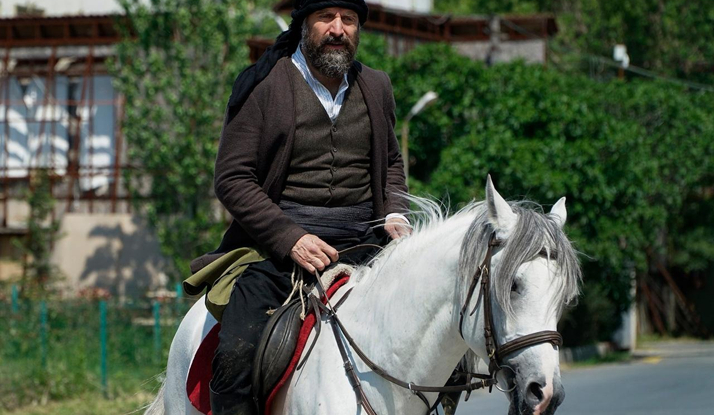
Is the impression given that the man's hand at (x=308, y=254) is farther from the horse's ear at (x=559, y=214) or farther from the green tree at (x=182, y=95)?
the green tree at (x=182, y=95)

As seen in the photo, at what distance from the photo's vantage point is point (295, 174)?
4727 millimetres

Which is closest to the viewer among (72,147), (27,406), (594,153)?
(27,406)

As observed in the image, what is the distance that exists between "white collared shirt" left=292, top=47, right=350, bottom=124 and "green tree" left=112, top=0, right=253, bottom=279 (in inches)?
722

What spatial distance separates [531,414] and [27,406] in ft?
38.3

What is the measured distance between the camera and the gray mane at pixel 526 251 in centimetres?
376

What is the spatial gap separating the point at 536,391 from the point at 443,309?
0.63 meters

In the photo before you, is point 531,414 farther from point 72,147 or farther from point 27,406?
point 72,147

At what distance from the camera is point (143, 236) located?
92.8ft

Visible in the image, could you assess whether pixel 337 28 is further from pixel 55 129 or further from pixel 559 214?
pixel 55 129

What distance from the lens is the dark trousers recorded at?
173 inches

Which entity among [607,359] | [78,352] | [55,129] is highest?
[55,129]

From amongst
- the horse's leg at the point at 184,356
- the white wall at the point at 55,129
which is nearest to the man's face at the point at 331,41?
the horse's leg at the point at 184,356

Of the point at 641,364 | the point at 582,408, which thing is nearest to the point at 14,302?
the point at 582,408

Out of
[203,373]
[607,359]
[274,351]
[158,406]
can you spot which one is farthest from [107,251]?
[274,351]
